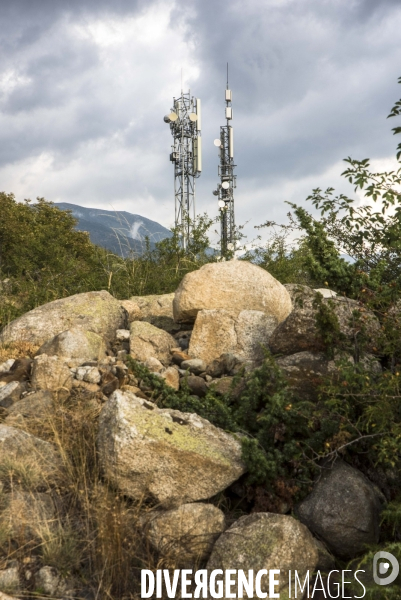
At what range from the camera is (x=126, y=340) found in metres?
8.29

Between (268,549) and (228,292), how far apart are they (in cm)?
418

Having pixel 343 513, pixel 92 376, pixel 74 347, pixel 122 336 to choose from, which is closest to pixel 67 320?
pixel 122 336

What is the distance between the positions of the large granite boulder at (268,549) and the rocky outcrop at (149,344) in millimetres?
3161

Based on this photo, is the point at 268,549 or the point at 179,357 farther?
the point at 179,357

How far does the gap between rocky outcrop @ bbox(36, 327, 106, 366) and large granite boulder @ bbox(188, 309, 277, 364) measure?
1187 mm

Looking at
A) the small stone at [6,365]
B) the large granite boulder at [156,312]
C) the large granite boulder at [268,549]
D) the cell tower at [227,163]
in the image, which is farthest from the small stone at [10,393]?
the cell tower at [227,163]

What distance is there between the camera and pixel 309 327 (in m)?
A: 6.82

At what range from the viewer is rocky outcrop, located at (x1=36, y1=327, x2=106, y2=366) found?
734 cm

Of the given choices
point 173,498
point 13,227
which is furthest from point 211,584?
point 13,227

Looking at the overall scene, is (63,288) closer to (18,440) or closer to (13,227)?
(18,440)

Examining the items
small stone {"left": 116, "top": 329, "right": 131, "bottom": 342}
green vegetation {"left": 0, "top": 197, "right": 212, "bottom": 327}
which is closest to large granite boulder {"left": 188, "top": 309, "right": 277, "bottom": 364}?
small stone {"left": 116, "top": 329, "right": 131, "bottom": 342}

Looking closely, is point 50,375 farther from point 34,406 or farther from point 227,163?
point 227,163

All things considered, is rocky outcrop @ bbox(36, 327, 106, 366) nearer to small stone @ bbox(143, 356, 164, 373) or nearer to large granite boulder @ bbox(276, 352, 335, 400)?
small stone @ bbox(143, 356, 164, 373)

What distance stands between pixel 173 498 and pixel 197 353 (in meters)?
2.85
